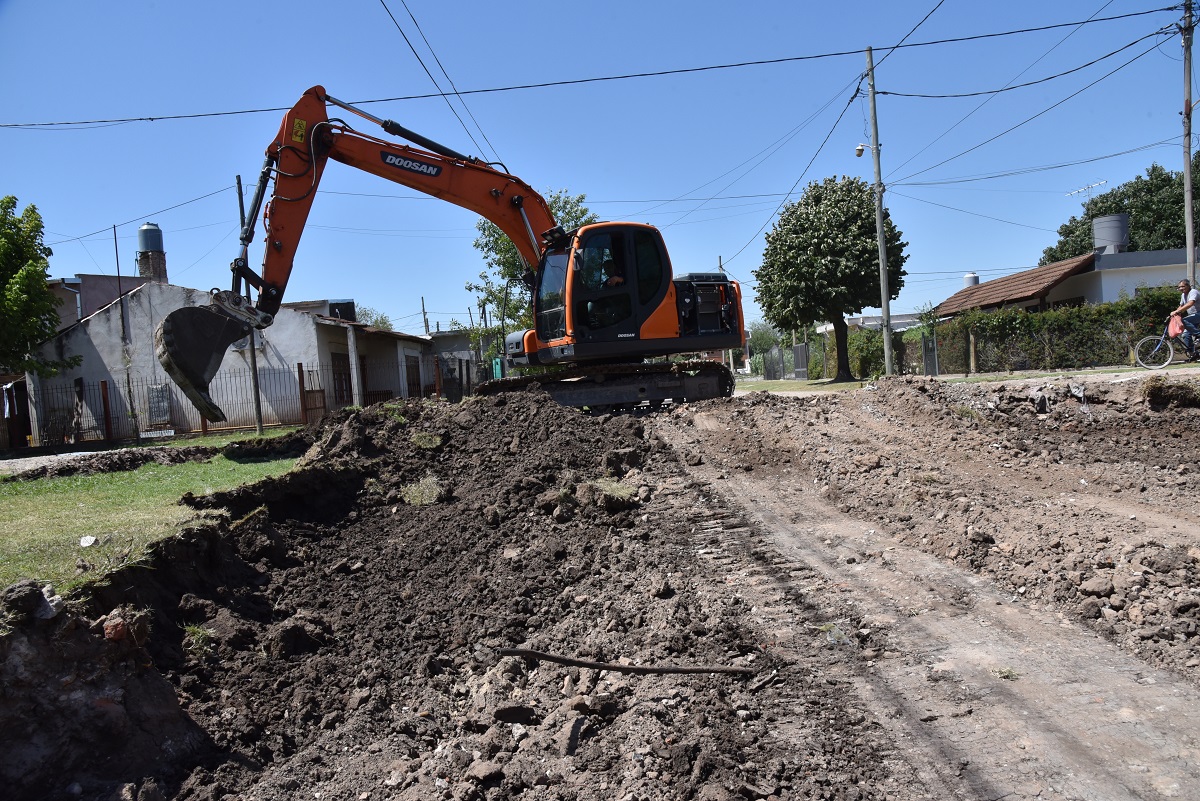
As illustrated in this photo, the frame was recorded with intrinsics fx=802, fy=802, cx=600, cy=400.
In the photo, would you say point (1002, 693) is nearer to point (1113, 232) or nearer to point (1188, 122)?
point (1188, 122)

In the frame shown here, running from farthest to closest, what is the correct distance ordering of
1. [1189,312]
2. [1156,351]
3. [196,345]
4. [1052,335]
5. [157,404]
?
[157,404]
[1052,335]
[1156,351]
[1189,312]
[196,345]

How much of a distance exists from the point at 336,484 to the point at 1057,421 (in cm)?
893

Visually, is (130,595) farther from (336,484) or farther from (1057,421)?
(1057,421)

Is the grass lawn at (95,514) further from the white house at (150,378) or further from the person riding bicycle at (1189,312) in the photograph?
the person riding bicycle at (1189,312)

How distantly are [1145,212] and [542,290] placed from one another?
168ft

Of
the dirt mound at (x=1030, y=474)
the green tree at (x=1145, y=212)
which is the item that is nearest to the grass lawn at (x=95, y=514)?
the dirt mound at (x=1030, y=474)

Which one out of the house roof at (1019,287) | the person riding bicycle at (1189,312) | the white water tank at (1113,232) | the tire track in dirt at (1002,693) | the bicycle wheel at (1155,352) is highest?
the white water tank at (1113,232)

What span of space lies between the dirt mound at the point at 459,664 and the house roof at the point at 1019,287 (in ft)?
95.0

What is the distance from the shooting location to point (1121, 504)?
6398 millimetres

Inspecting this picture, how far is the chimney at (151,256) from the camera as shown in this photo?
1312 inches

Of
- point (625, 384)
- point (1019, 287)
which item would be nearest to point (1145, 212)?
point (1019, 287)

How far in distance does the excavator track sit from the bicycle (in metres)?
7.89

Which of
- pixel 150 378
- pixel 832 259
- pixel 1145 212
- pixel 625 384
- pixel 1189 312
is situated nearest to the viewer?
pixel 625 384

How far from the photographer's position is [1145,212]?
162 ft
